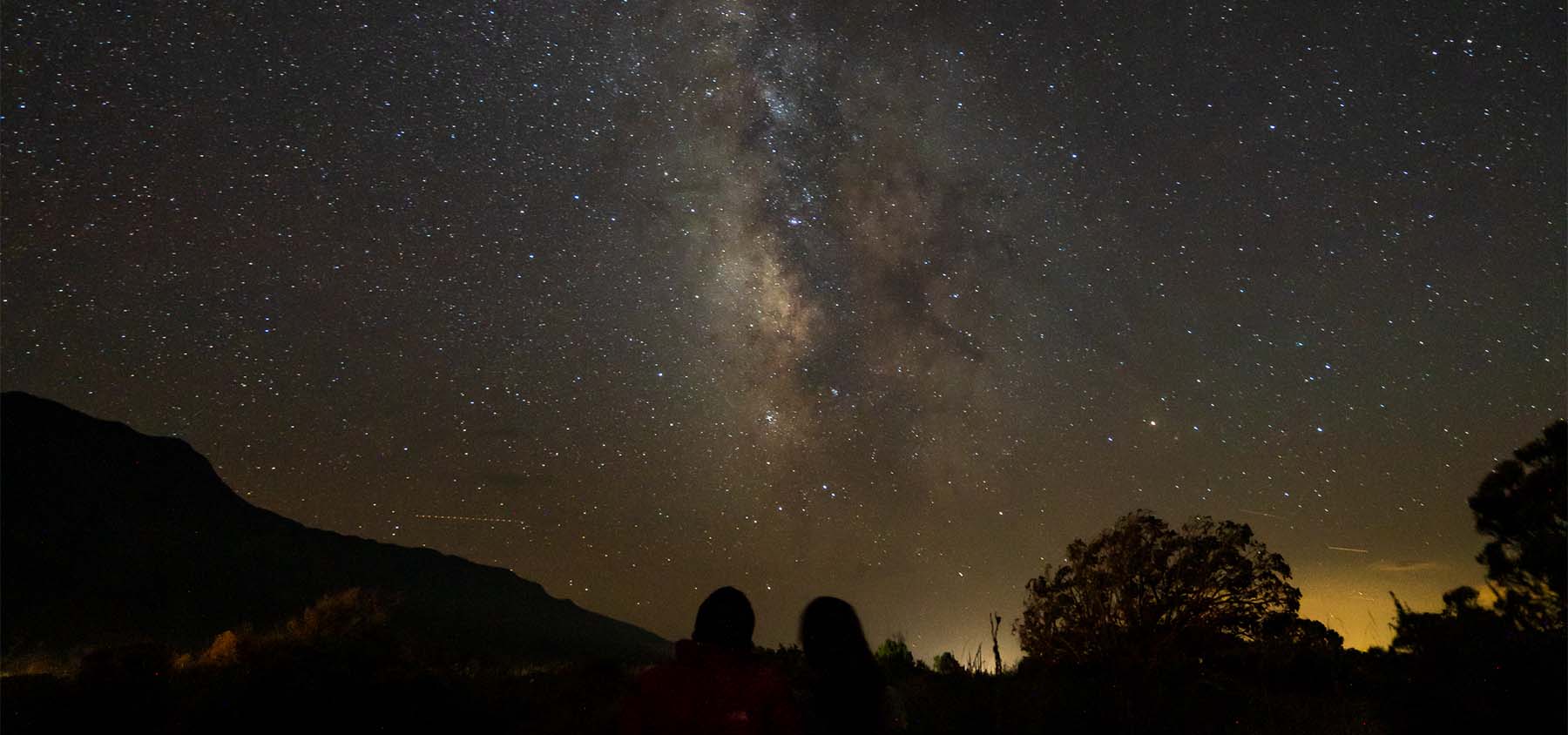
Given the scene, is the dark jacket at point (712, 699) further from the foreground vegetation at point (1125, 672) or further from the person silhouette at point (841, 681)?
the foreground vegetation at point (1125, 672)

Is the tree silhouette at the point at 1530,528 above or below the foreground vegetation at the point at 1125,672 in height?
above

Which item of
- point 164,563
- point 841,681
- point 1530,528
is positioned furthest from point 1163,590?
point 164,563

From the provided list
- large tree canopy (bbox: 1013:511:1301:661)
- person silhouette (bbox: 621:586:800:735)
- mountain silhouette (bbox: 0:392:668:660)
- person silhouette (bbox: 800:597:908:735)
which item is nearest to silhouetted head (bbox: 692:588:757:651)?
person silhouette (bbox: 621:586:800:735)

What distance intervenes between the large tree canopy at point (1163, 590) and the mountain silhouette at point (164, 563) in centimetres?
2583

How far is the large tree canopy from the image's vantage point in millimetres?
17047

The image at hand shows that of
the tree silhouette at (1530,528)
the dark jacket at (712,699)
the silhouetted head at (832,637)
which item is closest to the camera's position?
the dark jacket at (712,699)

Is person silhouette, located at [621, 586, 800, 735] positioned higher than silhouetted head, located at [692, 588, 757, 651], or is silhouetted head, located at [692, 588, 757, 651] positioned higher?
silhouetted head, located at [692, 588, 757, 651]

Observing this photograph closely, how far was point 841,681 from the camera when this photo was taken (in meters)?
3.59

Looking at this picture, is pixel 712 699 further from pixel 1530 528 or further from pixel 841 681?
→ pixel 1530 528

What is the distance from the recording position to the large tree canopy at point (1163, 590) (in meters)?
17.0

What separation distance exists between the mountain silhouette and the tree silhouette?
33.6m

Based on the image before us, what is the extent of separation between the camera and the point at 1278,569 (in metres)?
17.5

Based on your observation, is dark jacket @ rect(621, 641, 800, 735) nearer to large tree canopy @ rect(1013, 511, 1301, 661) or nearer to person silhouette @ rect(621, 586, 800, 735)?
person silhouette @ rect(621, 586, 800, 735)

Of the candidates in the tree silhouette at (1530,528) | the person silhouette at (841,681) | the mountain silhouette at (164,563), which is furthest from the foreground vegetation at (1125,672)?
the mountain silhouette at (164,563)
